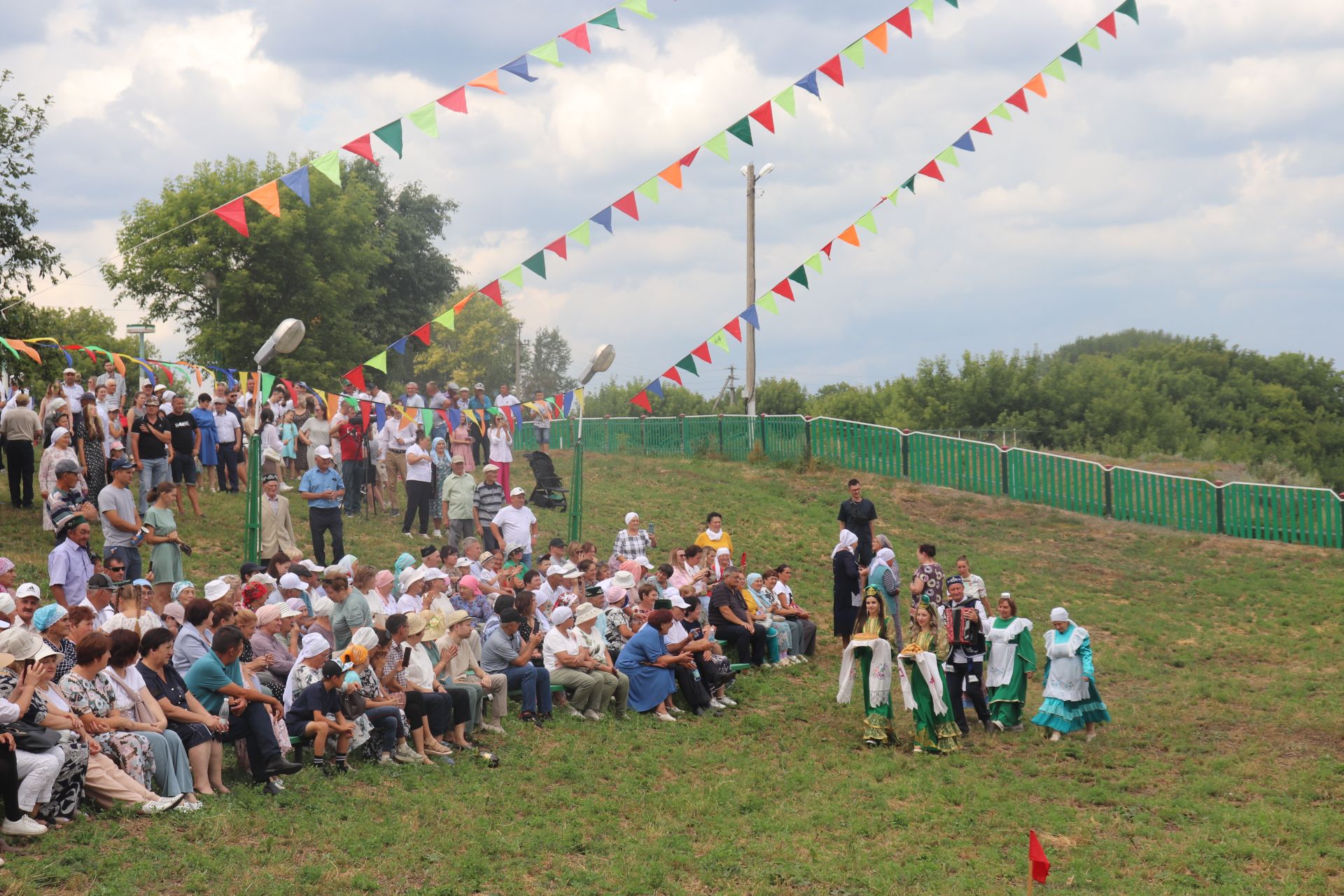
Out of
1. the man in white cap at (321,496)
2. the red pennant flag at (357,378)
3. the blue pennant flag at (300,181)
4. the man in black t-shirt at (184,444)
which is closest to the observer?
the blue pennant flag at (300,181)

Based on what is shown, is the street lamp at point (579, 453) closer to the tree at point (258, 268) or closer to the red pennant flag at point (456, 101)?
the red pennant flag at point (456, 101)

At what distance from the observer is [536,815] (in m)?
8.80

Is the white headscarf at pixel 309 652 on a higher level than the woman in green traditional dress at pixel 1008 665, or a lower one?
higher

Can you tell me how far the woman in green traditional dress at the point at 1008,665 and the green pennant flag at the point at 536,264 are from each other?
20.9 ft

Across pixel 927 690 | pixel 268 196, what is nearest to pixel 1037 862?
pixel 927 690

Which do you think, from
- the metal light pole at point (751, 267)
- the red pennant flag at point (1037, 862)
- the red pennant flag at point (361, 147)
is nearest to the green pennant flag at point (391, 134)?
the red pennant flag at point (361, 147)

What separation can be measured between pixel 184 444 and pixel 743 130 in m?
8.37

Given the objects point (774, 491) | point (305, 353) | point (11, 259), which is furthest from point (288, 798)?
point (305, 353)

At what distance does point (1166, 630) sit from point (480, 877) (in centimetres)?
1282

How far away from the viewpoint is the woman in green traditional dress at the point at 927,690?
1122cm

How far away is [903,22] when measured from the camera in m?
13.5

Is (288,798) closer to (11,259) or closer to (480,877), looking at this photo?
(480,877)

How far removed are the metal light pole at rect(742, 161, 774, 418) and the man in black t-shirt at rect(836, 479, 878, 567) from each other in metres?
11.7

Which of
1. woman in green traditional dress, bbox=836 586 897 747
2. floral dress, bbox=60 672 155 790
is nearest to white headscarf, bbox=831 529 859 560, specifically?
woman in green traditional dress, bbox=836 586 897 747
